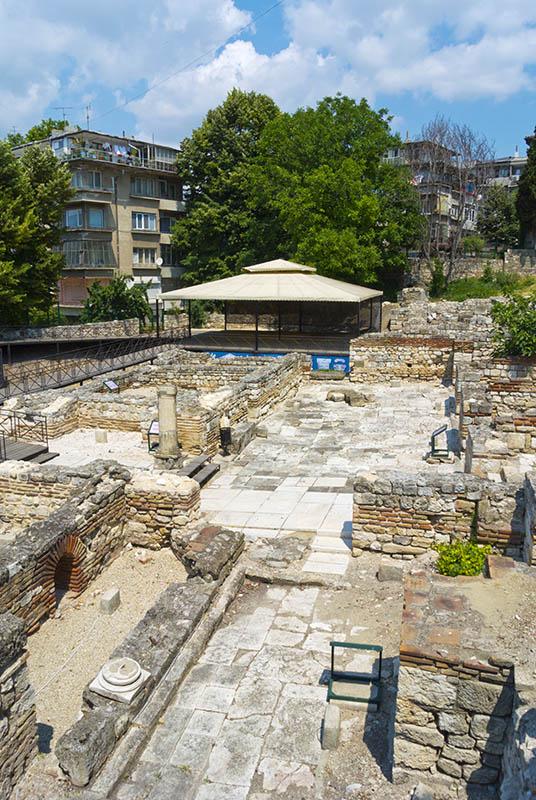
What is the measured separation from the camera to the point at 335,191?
31.2m

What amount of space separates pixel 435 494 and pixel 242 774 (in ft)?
14.5

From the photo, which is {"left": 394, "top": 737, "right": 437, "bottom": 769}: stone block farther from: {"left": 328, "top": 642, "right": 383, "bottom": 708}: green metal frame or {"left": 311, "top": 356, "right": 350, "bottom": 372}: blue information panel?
{"left": 311, "top": 356, "right": 350, "bottom": 372}: blue information panel

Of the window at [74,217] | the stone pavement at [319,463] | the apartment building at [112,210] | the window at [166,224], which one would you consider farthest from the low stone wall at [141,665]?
the window at [166,224]

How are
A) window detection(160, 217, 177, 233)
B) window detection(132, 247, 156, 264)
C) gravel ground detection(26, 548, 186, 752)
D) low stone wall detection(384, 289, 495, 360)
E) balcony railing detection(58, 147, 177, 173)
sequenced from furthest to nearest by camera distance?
window detection(160, 217, 177, 233)
window detection(132, 247, 156, 264)
balcony railing detection(58, 147, 177, 173)
low stone wall detection(384, 289, 495, 360)
gravel ground detection(26, 548, 186, 752)

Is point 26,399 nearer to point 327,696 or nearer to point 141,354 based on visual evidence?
point 141,354

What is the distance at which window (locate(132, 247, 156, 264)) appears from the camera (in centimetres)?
4343

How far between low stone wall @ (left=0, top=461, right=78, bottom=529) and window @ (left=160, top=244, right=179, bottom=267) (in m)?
36.9

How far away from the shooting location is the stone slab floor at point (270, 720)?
4.64 metres

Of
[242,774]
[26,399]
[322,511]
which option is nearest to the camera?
[242,774]

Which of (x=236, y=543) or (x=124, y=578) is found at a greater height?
(x=236, y=543)

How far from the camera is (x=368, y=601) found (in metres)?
7.15

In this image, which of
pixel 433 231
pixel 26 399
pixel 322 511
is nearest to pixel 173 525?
pixel 322 511

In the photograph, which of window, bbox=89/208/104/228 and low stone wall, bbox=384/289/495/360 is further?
window, bbox=89/208/104/228

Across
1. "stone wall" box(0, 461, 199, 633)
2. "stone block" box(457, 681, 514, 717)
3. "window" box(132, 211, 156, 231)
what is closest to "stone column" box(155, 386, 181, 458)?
"stone wall" box(0, 461, 199, 633)
